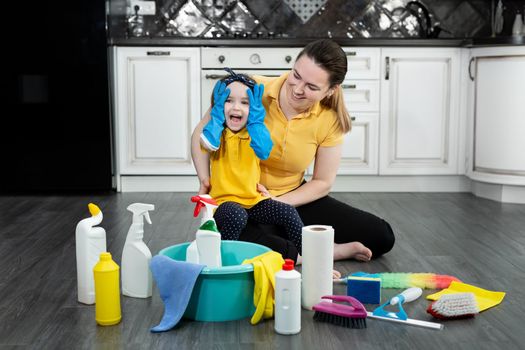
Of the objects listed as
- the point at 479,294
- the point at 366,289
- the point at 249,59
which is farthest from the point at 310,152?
the point at 249,59

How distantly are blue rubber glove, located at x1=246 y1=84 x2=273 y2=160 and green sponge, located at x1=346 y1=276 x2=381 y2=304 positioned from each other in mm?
511

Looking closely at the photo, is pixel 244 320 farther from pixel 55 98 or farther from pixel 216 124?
pixel 55 98

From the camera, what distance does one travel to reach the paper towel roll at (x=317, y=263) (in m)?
2.03

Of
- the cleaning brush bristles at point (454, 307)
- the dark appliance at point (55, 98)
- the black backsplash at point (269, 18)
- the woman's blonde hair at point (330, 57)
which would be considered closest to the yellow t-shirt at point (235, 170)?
the woman's blonde hair at point (330, 57)

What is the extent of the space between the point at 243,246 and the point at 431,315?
1.91 ft

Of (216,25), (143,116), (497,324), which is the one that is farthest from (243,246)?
(216,25)

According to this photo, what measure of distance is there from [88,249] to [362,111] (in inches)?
104

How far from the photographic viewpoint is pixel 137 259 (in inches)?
83.4

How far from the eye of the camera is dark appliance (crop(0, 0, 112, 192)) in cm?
425

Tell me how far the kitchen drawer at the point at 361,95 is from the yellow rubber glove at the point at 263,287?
2.54 m

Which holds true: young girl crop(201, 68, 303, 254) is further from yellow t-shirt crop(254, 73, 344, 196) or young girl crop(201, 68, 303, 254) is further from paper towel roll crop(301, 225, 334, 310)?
paper towel roll crop(301, 225, 334, 310)

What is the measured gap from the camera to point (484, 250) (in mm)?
2873

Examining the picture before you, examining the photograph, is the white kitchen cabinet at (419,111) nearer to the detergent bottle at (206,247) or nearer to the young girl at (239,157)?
the young girl at (239,157)

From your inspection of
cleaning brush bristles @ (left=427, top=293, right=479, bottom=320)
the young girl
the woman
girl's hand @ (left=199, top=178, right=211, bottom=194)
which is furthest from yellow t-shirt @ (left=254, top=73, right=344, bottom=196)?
cleaning brush bristles @ (left=427, top=293, right=479, bottom=320)
